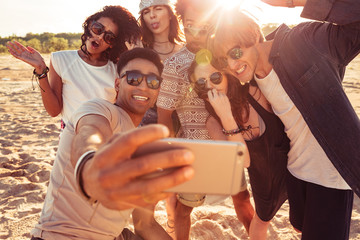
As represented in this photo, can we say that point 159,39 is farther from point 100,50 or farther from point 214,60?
point 214,60

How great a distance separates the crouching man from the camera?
72cm

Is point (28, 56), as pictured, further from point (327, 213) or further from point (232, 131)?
point (327, 213)

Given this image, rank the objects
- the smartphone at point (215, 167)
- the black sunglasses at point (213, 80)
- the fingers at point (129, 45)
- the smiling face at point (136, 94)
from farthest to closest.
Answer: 1. the fingers at point (129, 45)
2. the black sunglasses at point (213, 80)
3. the smiling face at point (136, 94)
4. the smartphone at point (215, 167)

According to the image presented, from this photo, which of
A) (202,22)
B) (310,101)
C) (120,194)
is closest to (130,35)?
(202,22)

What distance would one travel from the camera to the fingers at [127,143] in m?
0.69

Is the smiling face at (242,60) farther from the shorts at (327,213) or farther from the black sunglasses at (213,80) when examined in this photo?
the shorts at (327,213)

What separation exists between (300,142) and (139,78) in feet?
3.90

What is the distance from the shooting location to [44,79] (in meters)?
2.62

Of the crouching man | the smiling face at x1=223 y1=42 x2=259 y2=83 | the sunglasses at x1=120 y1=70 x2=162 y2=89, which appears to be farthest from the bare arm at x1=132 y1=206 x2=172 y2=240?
the smiling face at x1=223 y1=42 x2=259 y2=83

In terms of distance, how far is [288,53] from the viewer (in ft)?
6.06

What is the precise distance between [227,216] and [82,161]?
2.59 meters

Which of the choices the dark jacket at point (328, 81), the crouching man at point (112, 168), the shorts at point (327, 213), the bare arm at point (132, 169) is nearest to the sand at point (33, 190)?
the crouching man at point (112, 168)

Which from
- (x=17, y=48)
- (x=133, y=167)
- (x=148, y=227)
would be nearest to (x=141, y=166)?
(x=133, y=167)

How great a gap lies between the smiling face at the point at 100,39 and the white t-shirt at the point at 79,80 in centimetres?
16
